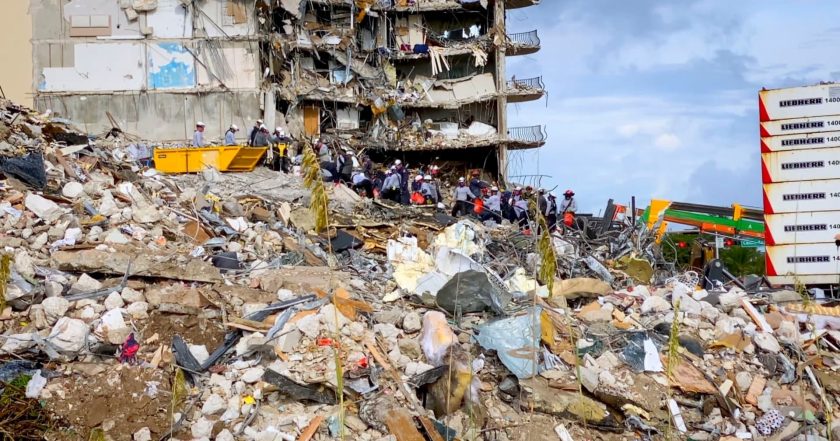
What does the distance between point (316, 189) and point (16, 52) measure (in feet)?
82.5

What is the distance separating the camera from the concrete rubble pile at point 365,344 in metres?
7.00

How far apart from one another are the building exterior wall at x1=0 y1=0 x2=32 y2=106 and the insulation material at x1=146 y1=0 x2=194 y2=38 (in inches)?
151

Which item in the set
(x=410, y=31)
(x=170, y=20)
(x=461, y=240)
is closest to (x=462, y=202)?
(x=461, y=240)

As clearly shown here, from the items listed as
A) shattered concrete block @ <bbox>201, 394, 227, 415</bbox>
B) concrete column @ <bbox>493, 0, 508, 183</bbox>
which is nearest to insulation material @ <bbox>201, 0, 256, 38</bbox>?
concrete column @ <bbox>493, 0, 508, 183</bbox>

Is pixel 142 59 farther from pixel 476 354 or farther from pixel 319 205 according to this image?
pixel 319 205

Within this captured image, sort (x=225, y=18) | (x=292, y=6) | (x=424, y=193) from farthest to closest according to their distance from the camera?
(x=292, y=6) → (x=225, y=18) → (x=424, y=193)

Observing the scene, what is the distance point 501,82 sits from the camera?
36062mm

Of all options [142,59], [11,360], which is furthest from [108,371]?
[142,59]

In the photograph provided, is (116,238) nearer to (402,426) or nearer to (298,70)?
(402,426)

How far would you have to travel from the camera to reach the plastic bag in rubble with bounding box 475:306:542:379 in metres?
7.72

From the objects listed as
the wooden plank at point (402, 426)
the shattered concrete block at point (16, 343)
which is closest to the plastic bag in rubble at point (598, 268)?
the wooden plank at point (402, 426)

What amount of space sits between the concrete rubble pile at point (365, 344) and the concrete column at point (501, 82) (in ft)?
79.1

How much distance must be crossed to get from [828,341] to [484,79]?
28.3 metres

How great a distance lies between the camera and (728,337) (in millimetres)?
9016
